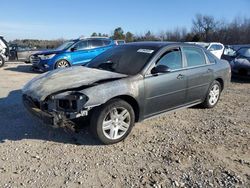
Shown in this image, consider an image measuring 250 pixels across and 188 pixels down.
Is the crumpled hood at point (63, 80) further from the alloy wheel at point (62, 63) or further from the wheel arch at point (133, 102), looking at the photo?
the alloy wheel at point (62, 63)

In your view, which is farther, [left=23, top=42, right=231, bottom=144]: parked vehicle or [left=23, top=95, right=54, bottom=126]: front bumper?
[left=23, top=42, right=231, bottom=144]: parked vehicle

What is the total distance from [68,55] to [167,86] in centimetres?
801

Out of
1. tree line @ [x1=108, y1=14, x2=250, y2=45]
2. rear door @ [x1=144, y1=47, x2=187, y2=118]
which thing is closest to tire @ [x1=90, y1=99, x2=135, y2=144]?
rear door @ [x1=144, y1=47, x2=187, y2=118]

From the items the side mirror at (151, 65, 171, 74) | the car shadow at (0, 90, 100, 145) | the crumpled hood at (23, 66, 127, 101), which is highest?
Answer: the side mirror at (151, 65, 171, 74)

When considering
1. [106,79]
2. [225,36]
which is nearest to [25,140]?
[106,79]

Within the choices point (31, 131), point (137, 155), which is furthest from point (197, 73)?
point (31, 131)

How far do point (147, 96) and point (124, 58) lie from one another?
952 mm

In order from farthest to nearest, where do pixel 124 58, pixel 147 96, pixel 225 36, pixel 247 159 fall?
pixel 225 36
pixel 124 58
pixel 147 96
pixel 247 159

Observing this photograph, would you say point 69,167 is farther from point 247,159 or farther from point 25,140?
point 247,159

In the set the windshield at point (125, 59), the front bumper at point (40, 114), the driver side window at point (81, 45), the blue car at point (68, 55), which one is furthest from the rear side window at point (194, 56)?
the driver side window at point (81, 45)

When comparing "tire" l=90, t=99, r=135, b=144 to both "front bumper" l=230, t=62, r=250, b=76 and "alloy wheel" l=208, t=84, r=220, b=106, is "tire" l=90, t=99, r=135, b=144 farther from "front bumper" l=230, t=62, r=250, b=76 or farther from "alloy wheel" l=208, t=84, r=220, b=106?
"front bumper" l=230, t=62, r=250, b=76

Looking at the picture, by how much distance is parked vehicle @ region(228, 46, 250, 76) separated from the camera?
10.5m

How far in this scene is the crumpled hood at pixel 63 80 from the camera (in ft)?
13.7

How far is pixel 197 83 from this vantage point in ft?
18.4
